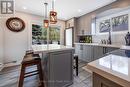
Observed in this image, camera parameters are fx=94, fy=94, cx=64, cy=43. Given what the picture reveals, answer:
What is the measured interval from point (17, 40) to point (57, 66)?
11.5ft

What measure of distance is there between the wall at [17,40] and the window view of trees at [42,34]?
0.35 metres

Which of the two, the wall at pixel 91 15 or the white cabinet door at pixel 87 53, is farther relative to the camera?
the white cabinet door at pixel 87 53

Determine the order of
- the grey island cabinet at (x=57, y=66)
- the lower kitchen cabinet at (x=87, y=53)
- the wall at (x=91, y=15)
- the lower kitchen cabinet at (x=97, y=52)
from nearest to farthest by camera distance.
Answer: the grey island cabinet at (x=57, y=66)
the wall at (x=91, y=15)
the lower kitchen cabinet at (x=97, y=52)
the lower kitchen cabinet at (x=87, y=53)

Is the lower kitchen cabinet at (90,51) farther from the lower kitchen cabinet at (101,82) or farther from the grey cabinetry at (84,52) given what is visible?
the lower kitchen cabinet at (101,82)

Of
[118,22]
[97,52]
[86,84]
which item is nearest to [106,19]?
[118,22]

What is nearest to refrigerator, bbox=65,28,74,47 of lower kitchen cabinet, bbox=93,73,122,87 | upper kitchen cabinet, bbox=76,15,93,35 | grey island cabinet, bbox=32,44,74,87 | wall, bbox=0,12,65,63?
upper kitchen cabinet, bbox=76,15,93,35

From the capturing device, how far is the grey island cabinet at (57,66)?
2.07 m

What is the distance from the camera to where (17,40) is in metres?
4.80

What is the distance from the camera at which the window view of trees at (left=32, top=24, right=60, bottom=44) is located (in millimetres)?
5477

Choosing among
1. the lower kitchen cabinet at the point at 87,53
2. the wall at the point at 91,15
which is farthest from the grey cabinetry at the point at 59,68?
the wall at the point at 91,15

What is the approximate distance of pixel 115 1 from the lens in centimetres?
342

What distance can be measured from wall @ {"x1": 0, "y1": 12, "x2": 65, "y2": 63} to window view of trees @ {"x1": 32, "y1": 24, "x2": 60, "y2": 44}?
1.13 feet

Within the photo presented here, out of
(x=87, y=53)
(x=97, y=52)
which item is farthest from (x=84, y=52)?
(x=97, y=52)

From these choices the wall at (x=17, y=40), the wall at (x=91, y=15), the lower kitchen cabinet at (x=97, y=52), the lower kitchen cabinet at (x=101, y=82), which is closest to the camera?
the lower kitchen cabinet at (x=101, y=82)
